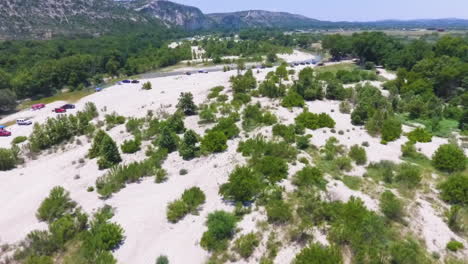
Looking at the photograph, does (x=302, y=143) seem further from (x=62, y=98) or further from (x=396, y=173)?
(x=62, y=98)

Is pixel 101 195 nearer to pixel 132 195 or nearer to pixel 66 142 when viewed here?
pixel 132 195

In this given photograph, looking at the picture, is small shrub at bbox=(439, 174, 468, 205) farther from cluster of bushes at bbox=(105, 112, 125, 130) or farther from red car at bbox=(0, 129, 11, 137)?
red car at bbox=(0, 129, 11, 137)

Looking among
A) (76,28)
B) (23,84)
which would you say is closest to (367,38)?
(23,84)

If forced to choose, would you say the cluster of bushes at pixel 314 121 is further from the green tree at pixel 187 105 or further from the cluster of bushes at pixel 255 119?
the green tree at pixel 187 105

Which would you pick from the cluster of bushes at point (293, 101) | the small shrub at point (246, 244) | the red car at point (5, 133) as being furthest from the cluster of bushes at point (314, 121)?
the red car at point (5, 133)

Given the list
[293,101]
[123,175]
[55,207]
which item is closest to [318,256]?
[123,175]

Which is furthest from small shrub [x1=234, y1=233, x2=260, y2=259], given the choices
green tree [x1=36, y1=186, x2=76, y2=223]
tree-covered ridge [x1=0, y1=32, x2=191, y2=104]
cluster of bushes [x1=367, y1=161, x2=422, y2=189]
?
tree-covered ridge [x1=0, y1=32, x2=191, y2=104]

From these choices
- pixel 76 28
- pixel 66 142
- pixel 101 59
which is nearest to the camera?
pixel 66 142
